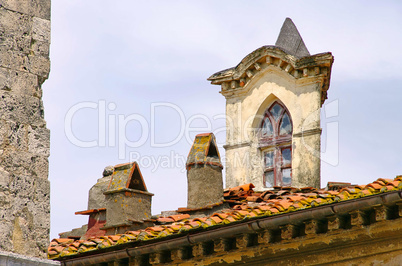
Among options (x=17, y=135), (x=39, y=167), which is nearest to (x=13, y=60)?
(x=17, y=135)

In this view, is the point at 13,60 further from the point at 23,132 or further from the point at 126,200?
the point at 126,200

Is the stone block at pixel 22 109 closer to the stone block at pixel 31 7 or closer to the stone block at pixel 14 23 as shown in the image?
the stone block at pixel 14 23

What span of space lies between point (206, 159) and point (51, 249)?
3.01 m

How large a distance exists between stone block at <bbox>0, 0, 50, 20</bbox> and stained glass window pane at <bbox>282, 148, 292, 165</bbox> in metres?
9.39

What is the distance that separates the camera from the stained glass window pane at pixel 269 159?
1695cm

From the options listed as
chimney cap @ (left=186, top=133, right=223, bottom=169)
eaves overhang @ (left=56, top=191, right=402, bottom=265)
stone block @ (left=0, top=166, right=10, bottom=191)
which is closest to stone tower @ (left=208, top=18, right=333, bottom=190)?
chimney cap @ (left=186, top=133, right=223, bottom=169)

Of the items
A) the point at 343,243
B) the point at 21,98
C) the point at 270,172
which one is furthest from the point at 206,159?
the point at 21,98

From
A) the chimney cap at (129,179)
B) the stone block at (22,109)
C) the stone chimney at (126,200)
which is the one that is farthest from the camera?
the chimney cap at (129,179)

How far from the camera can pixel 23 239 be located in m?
7.38

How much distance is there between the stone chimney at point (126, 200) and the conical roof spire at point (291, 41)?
450 cm

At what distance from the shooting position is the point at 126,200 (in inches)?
561

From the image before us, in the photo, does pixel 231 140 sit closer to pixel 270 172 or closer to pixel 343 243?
pixel 270 172

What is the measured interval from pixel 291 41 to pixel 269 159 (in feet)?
7.99

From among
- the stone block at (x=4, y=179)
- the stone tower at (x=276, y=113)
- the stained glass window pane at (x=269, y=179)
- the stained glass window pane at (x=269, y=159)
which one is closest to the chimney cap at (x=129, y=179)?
the stone tower at (x=276, y=113)
